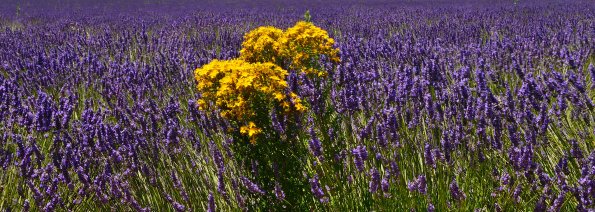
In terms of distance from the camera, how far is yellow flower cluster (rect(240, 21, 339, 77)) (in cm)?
312

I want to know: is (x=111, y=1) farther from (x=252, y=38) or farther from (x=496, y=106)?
(x=496, y=106)

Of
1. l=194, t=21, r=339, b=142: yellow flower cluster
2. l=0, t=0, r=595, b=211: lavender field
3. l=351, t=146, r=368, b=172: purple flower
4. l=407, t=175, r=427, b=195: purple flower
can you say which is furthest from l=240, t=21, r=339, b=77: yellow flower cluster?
l=407, t=175, r=427, b=195: purple flower

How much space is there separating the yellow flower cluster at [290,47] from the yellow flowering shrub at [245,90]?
83 cm

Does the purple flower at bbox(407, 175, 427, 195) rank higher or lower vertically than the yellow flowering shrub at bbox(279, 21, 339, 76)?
lower

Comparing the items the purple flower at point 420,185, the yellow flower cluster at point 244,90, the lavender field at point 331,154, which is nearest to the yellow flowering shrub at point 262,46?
the lavender field at point 331,154

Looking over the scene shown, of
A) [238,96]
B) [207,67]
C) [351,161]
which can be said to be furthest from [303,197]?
[207,67]

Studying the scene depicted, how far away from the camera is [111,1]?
18375mm

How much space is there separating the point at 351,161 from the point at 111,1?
1821 centimetres

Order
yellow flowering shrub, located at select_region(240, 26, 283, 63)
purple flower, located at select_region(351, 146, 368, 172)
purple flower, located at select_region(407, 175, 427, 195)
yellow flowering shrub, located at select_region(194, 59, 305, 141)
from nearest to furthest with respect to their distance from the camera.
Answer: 1. purple flower, located at select_region(407, 175, 427, 195)
2. purple flower, located at select_region(351, 146, 368, 172)
3. yellow flowering shrub, located at select_region(194, 59, 305, 141)
4. yellow flowering shrub, located at select_region(240, 26, 283, 63)

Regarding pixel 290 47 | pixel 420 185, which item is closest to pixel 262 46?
pixel 290 47

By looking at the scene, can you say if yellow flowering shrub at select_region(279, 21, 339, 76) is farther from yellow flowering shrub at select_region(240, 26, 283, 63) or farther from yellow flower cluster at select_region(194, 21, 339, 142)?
yellow flower cluster at select_region(194, 21, 339, 142)

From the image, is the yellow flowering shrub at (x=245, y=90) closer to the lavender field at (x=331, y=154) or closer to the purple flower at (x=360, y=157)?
the lavender field at (x=331, y=154)

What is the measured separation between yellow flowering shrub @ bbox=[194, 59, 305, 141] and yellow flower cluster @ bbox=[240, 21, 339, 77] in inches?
32.6

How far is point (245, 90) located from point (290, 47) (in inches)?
42.2
